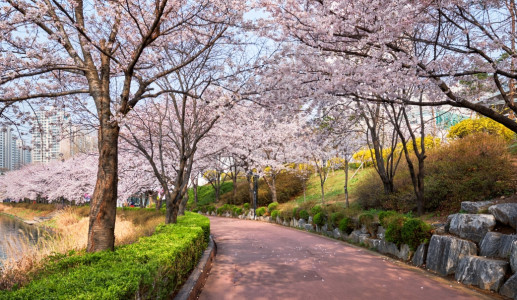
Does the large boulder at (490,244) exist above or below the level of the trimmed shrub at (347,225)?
above

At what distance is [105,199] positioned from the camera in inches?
248

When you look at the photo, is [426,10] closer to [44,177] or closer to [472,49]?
[472,49]

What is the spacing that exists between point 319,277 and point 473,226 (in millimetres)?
3217

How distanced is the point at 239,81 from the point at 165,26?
2449mm

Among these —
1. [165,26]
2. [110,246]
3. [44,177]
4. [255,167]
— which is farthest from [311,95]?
[44,177]

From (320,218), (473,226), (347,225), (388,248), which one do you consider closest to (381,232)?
(388,248)

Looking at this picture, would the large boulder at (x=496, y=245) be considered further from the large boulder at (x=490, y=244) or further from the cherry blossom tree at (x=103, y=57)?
the cherry blossom tree at (x=103, y=57)

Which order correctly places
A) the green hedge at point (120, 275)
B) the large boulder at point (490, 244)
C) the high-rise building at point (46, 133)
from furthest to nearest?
1. the high-rise building at point (46, 133)
2. the large boulder at point (490, 244)
3. the green hedge at point (120, 275)

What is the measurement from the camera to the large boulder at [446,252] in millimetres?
6235

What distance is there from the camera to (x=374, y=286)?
600 cm

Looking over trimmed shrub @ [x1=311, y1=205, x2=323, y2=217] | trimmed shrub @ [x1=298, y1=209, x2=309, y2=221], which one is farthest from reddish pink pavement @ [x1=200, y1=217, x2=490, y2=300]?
trimmed shrub @ [x1=298, y1=209, x2=309, y2=221]

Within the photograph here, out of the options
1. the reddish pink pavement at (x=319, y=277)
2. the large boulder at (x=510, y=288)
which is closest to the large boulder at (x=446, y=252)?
the reddish pink pavement at (x=319, y=277)

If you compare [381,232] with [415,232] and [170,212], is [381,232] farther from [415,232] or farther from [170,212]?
[170,212]

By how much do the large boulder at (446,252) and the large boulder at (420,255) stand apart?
0.21m
